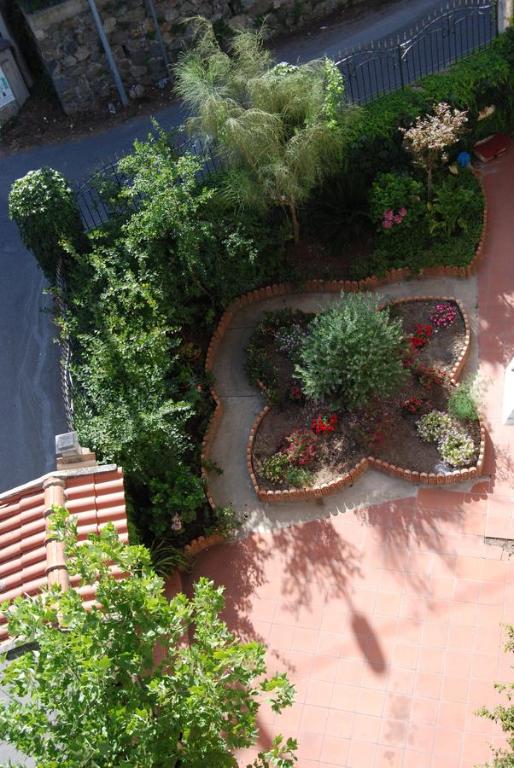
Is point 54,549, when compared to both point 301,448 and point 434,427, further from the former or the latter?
point 434,427

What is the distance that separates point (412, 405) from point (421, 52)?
9310 mm

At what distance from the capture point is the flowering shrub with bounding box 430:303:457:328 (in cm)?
1410

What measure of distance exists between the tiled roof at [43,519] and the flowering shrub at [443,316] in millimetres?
6563

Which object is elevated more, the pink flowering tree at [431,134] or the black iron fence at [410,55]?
the black iron fence at [410,55]

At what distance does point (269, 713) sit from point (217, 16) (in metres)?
15.6

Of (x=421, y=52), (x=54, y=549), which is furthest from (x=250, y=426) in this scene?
(x=421, y=52)

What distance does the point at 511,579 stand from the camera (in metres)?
11.3

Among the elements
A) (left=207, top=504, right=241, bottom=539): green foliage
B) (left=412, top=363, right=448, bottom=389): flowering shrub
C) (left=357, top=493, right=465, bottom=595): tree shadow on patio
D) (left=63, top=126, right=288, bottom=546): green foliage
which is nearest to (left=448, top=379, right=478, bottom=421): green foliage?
(left=412, top=363, right=448, bottom=389): flowering shrub

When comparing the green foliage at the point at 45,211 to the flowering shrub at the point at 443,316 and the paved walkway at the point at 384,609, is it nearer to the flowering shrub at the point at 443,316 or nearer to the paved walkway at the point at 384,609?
the paved walkway at the point at 384,609

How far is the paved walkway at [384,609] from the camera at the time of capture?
34.1 ft

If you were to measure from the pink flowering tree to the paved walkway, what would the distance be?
3887mm

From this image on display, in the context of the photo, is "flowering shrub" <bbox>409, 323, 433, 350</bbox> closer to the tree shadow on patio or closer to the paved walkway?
the paved walkway

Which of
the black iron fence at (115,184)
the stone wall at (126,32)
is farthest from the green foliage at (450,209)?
the stone wall at (126,32)

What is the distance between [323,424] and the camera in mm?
13039
